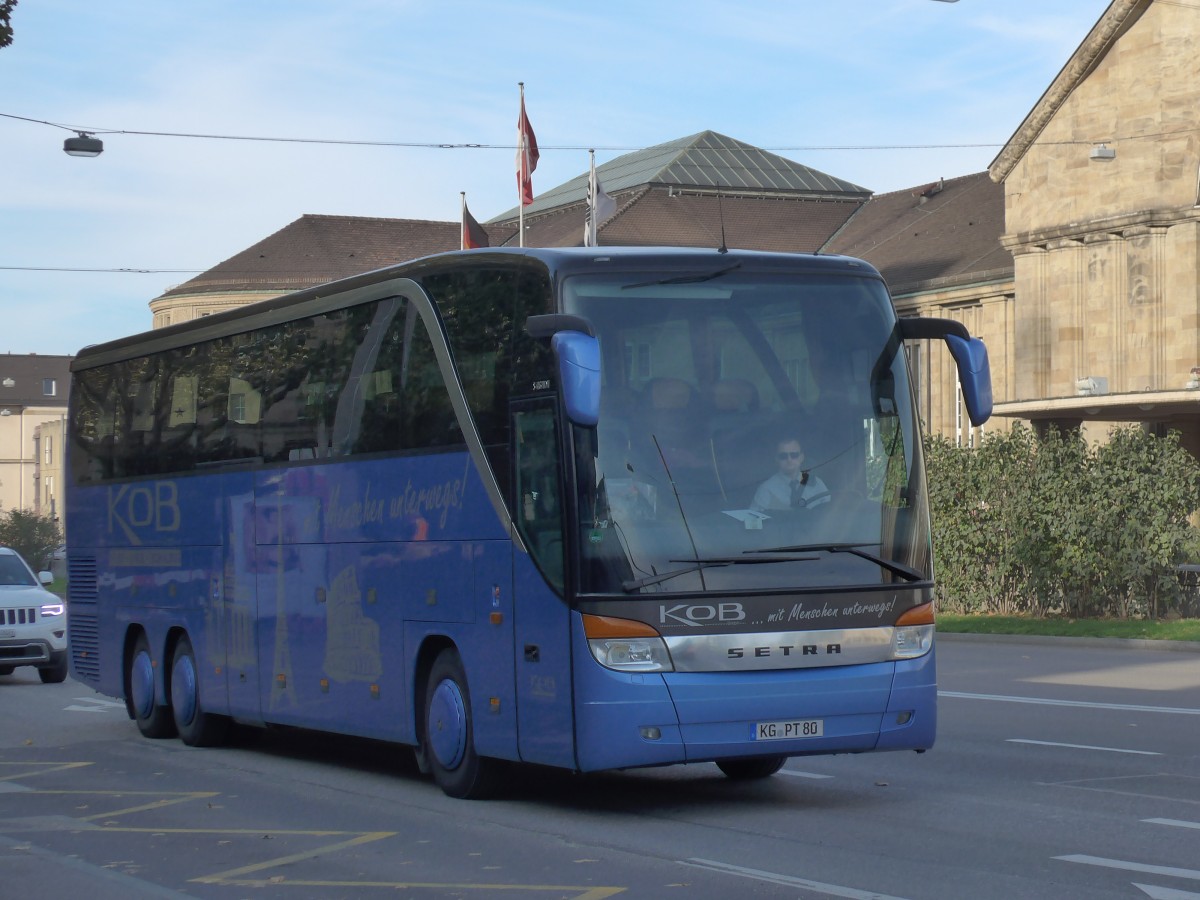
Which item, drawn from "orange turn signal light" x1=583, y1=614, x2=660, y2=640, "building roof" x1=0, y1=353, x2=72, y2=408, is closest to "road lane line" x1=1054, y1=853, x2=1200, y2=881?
"orange turn signal light" x1=583, y1=614, x2=660, y2=640

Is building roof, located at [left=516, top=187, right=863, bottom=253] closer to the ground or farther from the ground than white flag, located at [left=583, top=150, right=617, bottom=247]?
farther from the ground

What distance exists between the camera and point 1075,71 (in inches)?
1793

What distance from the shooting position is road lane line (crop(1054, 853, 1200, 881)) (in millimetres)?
8570

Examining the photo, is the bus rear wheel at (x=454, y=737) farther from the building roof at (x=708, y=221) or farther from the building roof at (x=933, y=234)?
the building roof at (x=708, y=221)

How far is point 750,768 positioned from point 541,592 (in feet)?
8.34

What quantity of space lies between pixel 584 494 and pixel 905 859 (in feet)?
9.00

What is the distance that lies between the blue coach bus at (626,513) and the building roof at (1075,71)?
35005mm

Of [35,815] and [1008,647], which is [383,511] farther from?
[1008,647]

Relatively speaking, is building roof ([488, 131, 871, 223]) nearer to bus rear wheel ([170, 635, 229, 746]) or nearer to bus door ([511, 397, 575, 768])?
bus rear wheel ([170, 635, 229, 746])

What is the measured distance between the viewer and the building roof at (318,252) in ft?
316

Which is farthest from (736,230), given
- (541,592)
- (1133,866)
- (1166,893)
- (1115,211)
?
(1166,893)

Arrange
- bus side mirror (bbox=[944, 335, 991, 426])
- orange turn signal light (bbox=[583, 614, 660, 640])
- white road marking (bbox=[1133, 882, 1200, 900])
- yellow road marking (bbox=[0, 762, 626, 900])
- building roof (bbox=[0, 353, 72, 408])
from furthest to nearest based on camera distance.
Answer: building roof (bbox=[0, 353, 72, 408]) → bus side mirror (bbox=[944, 335, 991, 426]) → orange turn signal light (bbox=[583, 614, 660, 640]) → yellow road marking (bbox=[0, 762, 626, 900]) → white road marking (bbox=[1133, 882, 1200, 900])

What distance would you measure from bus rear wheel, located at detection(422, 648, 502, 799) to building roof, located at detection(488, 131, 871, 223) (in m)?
65.7

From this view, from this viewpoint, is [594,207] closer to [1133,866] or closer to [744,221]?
[1133,866]
